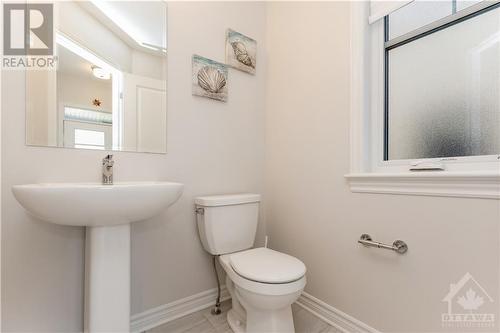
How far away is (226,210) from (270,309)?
0.56m

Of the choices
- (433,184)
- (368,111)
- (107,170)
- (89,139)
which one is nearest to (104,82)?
(89,139)

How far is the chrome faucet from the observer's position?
1160mm

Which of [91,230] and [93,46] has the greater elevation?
[93,46]

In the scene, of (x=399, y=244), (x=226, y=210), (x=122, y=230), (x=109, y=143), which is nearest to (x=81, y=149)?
(x=109, y=143)

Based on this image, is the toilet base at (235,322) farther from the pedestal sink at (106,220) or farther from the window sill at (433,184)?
the window sill at (433,184)

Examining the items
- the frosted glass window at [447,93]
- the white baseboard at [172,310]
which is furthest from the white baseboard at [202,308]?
the frosted glass window at [447,93]

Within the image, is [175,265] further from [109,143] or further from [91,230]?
[109,143]

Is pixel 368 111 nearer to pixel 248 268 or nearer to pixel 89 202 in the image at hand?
pixel 248 268

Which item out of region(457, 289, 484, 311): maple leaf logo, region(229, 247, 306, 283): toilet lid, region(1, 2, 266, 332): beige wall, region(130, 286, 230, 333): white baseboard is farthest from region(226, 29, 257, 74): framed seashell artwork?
region(457, 289, 484, 311): maple leaf logo

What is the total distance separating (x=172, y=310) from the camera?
4.60 feet

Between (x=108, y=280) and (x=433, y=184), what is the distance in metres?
1.40

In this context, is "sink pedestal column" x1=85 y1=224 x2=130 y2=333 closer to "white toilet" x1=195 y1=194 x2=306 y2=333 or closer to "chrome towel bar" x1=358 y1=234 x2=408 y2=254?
"white toilet" x1=195 y1=194 x2=306 y2=333

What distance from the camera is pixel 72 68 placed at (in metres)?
1.17

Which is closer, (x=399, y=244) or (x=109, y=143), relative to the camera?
(x=399, y=244)
